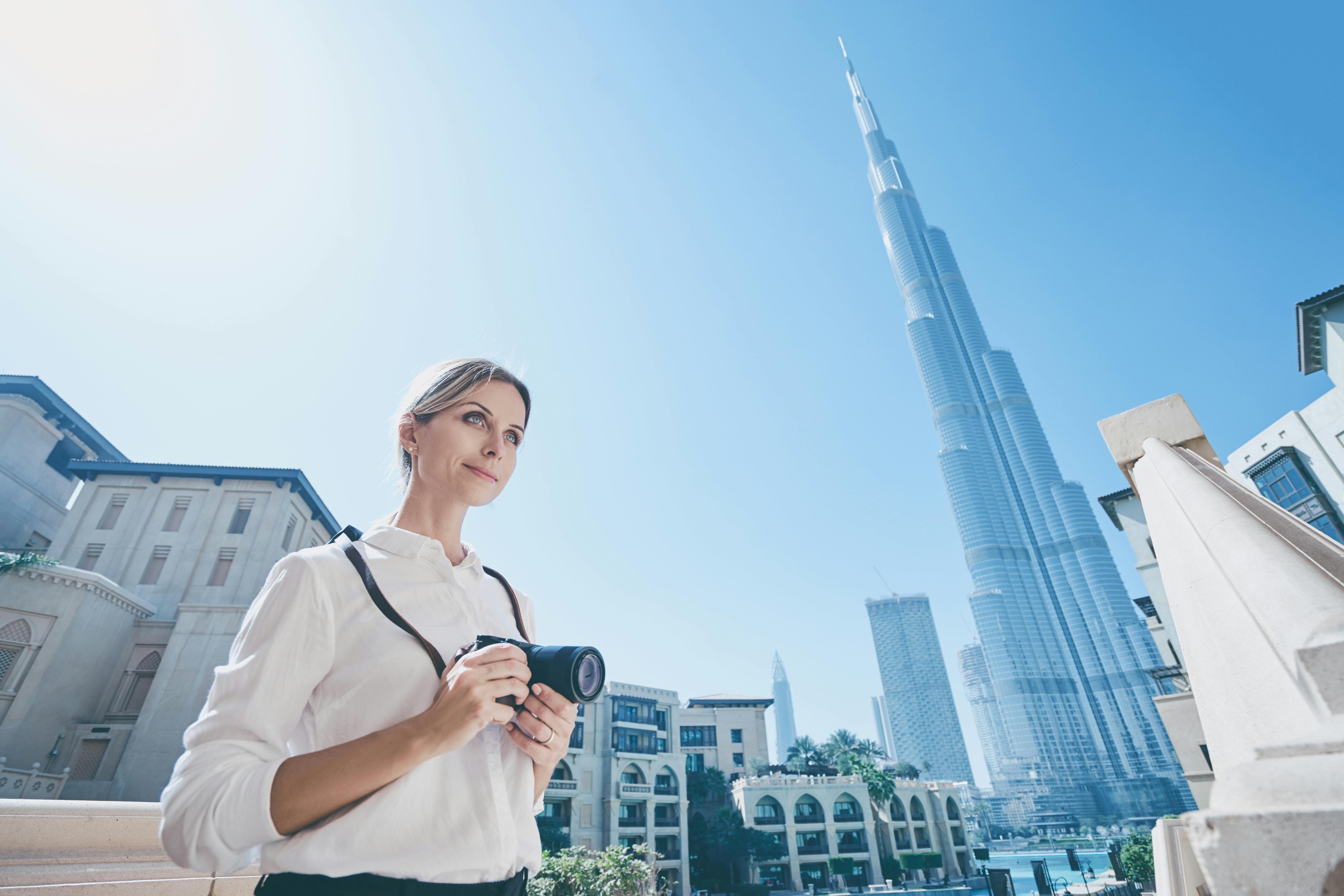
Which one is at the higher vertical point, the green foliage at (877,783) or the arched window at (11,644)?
the arched window at (11,644)

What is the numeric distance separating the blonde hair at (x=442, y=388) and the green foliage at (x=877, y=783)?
1894 inches

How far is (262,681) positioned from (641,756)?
130 feet

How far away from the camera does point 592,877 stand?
1322 cm

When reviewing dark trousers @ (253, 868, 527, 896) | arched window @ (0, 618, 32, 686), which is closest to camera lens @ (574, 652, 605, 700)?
dark trousers @ (253, 868, 527, 896)

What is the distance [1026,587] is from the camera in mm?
122500

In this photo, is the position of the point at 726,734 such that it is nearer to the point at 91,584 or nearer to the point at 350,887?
the point at 91,584

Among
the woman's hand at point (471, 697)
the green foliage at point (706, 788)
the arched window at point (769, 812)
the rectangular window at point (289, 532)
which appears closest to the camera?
the woman's hand at point (471, 697)

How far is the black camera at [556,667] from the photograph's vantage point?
1.29m

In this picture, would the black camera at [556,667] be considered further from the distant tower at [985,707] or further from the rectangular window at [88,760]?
the distant tower at [985,707]

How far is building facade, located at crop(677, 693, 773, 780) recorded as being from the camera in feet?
148

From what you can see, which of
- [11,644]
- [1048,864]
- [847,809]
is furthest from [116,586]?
[1048,864]

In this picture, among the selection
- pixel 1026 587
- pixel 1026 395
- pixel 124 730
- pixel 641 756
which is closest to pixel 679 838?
pixel 641 756

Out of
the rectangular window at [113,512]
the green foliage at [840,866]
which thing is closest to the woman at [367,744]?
the rectangular window at [113,512]

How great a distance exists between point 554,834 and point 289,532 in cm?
1950
